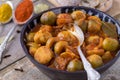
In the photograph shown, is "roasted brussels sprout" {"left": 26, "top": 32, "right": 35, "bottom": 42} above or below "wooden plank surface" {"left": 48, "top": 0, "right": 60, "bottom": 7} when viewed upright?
above

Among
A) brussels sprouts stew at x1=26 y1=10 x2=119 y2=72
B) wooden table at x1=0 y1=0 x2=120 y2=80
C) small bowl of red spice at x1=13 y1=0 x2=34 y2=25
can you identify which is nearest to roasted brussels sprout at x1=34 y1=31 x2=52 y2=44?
brussels sprouts stew at x1=26 y1=10 x2=119 y2=72

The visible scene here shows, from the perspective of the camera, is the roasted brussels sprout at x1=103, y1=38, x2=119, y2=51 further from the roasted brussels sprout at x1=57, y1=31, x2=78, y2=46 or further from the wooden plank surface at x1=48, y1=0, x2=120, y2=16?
the wooden plank surface at x1=48, y1=0, x2=120, y2=16

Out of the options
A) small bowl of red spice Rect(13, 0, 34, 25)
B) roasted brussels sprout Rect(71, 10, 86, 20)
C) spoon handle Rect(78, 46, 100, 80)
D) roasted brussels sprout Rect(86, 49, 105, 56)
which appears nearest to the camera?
spoon handle Rect(78, 46, 100, 80)

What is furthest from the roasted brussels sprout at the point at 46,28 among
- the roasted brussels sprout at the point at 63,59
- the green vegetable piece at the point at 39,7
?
the green vegetable piece at the point at 39,7

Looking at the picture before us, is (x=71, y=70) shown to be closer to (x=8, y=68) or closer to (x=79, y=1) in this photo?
(x=8, y=68)

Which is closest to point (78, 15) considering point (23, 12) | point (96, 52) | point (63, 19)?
point (63, 19)

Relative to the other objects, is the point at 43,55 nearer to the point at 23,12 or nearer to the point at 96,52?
the point at 96,52
